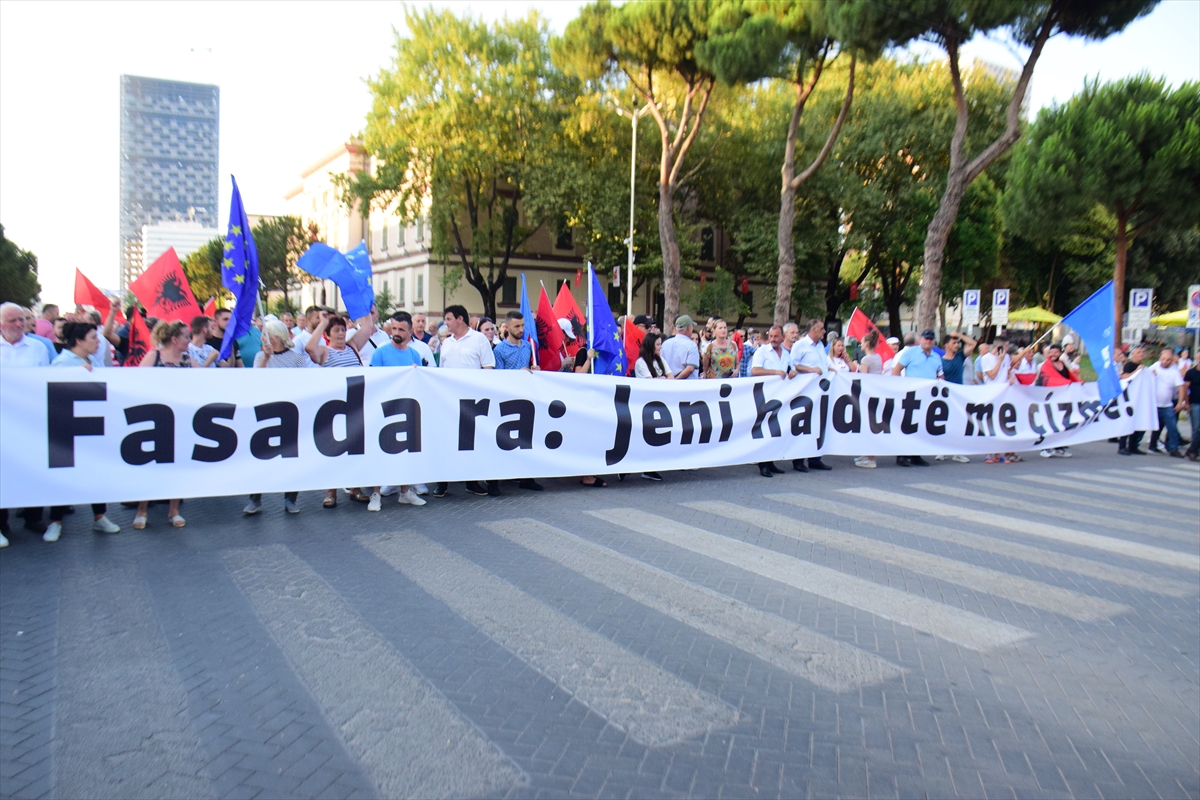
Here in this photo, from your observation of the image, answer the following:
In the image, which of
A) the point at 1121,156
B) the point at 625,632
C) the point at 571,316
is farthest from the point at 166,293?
the point at 1121,156

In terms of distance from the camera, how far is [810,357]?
1134cm

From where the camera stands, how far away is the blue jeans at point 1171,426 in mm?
14359

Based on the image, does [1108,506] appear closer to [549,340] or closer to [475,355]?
[549,340]

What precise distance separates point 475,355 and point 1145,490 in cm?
815

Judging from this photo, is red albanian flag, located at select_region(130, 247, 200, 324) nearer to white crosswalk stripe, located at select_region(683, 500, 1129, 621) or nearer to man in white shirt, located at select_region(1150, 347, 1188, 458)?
white crosswalk stripe, located at select_region(683, 500, 1129, 621)

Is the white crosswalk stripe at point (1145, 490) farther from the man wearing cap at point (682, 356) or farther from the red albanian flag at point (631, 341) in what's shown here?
the red albanian flag at point (631, 341)

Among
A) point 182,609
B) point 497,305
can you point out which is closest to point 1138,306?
point 182,609

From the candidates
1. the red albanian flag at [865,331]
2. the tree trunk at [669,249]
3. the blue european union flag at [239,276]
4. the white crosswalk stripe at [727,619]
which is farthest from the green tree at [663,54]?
the white crosswalk stripe at [727,619]

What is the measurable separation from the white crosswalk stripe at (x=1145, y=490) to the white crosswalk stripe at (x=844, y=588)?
565cm

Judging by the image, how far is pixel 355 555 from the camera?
6289 mm

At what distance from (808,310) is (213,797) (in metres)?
42.3

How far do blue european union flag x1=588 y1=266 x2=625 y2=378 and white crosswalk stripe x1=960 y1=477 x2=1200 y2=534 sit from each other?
4.29 m

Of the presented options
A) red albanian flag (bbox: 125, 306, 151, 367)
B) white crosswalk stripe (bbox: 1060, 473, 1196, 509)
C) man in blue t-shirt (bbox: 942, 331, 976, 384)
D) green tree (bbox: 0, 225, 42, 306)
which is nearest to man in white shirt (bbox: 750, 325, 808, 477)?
man in blue t-shirt (bbox: 942, 331, 976, 384)

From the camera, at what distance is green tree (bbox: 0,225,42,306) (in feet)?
184
